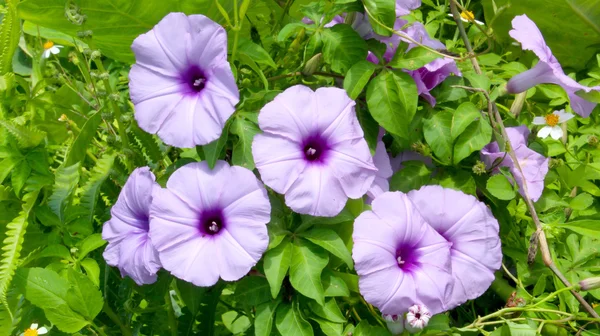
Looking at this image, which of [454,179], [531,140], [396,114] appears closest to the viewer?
[396,114]

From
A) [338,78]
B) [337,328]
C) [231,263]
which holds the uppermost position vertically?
[338,78]

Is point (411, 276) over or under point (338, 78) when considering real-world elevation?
under

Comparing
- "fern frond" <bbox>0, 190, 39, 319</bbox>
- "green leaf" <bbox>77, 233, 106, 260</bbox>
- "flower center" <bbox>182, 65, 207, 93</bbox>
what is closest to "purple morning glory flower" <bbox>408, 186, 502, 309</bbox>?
"flower center" <bbox>182, 65, 207, 93</bbox>

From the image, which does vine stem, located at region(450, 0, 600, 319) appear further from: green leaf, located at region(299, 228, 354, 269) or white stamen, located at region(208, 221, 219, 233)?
white stamen, located at region(208, 221, 219, 233)

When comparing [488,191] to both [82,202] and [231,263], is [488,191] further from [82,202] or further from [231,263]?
[82,202]

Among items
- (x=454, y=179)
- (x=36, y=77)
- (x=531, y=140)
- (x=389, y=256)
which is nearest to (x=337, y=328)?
(x=389, y=256)

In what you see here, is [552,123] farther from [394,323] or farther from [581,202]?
[394,323]

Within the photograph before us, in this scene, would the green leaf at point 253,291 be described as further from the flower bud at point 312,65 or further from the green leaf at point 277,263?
the flower bud at point 312,65

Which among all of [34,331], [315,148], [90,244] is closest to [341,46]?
[315,148]
